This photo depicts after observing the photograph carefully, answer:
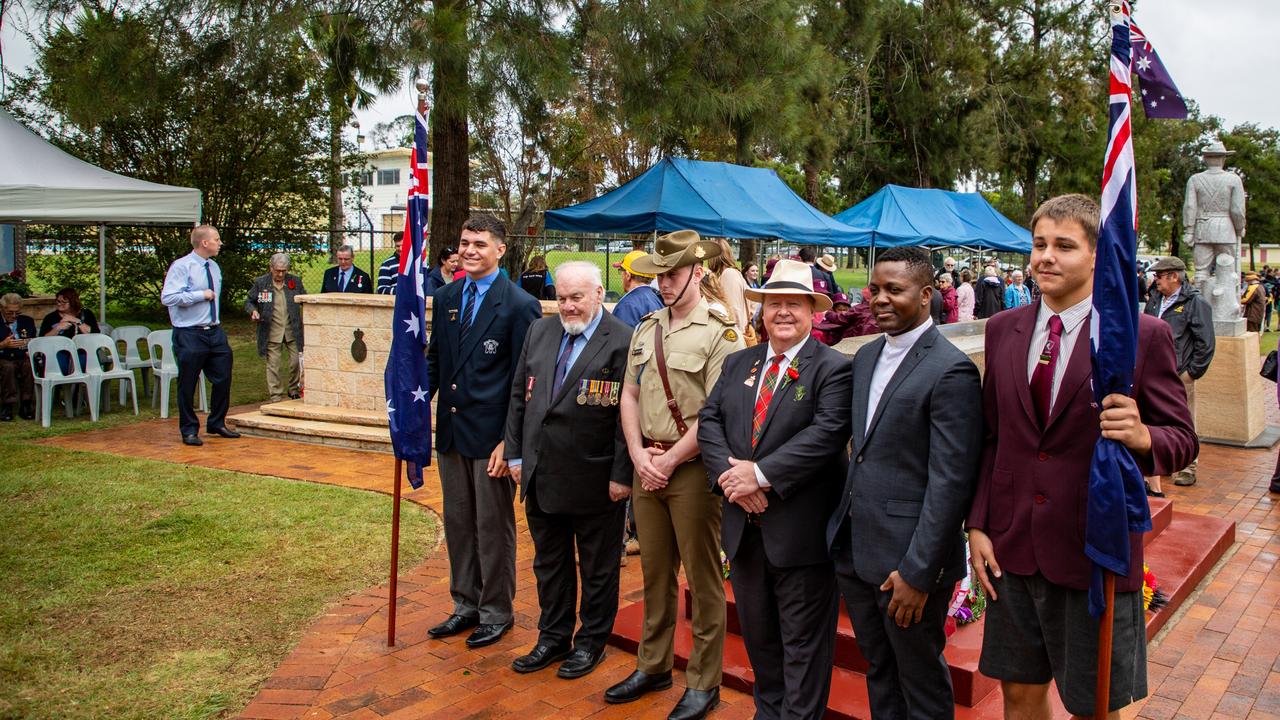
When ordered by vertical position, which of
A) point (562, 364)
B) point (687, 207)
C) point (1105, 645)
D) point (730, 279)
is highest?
point (687, 207)

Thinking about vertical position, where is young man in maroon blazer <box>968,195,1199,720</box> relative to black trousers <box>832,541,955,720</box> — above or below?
above

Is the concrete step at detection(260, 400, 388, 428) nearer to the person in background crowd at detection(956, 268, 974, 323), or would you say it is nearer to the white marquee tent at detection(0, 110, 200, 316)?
the white marquee tent at detection(0, 110, 200, 316)

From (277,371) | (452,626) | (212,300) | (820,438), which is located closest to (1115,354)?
(820,438)

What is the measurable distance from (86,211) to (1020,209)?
3431 centimetres

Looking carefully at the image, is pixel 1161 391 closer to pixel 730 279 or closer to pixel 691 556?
pixel 691 556

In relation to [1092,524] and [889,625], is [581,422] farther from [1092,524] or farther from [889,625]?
[1092,524]

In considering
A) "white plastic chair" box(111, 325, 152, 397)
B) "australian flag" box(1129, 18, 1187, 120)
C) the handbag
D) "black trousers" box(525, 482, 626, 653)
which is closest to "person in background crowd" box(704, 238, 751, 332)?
"black trousers" box(525, 482, 626, 653)

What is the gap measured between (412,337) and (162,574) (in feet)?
7.40

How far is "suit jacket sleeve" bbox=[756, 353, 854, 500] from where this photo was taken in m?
3.34

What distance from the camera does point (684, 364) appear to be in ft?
13.0

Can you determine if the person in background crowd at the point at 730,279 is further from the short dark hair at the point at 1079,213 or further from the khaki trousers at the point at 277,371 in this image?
the khaki trousers at the point at 277,371

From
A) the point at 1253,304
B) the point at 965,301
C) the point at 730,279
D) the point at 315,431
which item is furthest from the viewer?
the point at 965,301

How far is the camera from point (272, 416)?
32.6 ft

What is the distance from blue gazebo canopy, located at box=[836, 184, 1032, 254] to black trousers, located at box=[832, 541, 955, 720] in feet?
48.9
